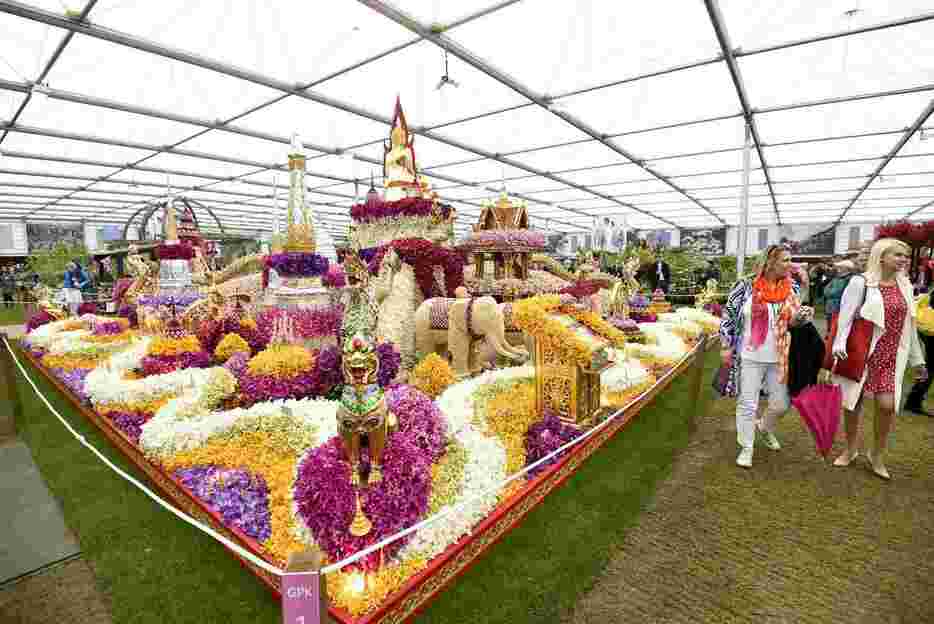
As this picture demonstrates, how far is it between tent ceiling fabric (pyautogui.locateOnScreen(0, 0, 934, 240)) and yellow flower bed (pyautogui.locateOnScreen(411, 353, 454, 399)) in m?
5.36

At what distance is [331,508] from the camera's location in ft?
8.68

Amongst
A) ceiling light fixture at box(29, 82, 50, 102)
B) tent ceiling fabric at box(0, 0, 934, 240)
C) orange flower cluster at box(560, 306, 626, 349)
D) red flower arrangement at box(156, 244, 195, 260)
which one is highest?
tent ceiling fabric at box(0, 0, 934, 240)

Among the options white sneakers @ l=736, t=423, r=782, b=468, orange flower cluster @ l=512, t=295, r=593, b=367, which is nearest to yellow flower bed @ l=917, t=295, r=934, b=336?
white sneakers @ l=736, t=423, r=782, b=468

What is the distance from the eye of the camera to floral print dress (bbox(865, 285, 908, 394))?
145 inches

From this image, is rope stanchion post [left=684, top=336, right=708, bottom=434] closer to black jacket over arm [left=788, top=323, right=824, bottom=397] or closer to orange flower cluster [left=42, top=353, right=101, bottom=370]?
black jacket over arm [left=788, top=323, right=824, bottom=397]

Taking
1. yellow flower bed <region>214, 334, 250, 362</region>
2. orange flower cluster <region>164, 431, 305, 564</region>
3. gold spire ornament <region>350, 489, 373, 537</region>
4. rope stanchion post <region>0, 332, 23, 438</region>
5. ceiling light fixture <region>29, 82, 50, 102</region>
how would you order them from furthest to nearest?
1. ceiling light fixture <region>29, 82, 50, 102</region>
2. yellow flower bed <region>214, 334, 250, 362</region>
3. rope stanchion post <region>0, 332, 23, 438</region>
4. orange flower cluster <region>164, 431, 305, 564</region>
5. gold spire ornament <region>350, 489, 373, 537</region>

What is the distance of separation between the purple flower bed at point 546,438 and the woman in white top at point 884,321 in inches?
103

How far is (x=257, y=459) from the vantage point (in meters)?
3.82

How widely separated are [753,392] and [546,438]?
2.14 m

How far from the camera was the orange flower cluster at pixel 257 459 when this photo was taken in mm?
3287

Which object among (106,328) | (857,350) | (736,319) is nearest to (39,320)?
(106,328)

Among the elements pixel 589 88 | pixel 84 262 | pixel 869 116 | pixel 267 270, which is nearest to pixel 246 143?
pixel 267 270

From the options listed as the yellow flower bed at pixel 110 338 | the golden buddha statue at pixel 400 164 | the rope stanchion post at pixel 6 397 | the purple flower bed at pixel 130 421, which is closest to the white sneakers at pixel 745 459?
the purple flower bed at pixel 130 421

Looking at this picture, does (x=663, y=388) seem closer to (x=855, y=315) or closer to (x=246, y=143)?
(x=855, y=315)
